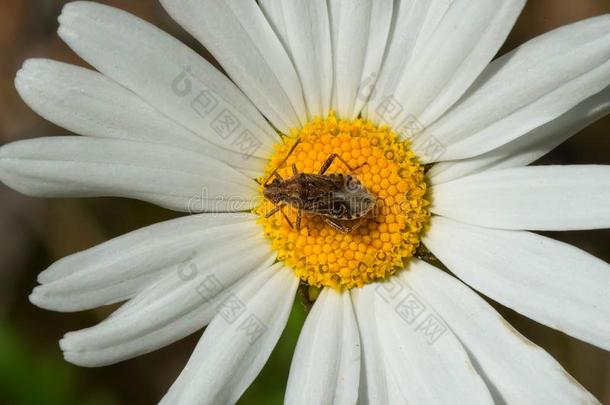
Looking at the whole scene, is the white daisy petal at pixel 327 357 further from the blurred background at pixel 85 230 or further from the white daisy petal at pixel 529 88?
the blurred background at pixel 85 230

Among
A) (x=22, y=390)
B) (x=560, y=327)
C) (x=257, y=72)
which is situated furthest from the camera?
(x=22, y=390)

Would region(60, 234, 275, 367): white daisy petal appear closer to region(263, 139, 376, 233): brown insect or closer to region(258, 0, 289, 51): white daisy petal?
region(263, 139, 376, 233): brown insect

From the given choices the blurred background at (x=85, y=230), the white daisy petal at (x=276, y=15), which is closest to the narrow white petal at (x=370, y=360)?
the white daisy petal at (x=276, y=15)

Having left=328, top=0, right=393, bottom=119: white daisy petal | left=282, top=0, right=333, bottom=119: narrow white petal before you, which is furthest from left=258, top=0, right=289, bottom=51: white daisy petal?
left=328, top=0, right=393, bottom=119: white daisy petal

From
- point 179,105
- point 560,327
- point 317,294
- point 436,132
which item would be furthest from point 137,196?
point 560,327

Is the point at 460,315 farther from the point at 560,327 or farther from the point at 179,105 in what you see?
the point at 179,105
